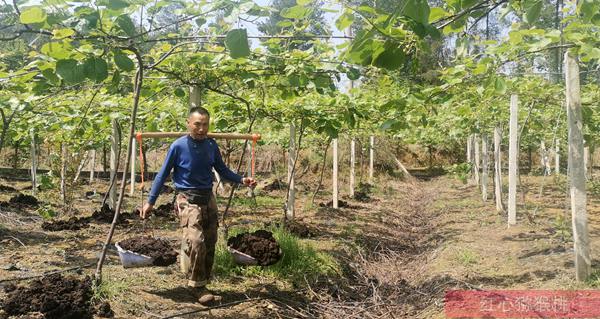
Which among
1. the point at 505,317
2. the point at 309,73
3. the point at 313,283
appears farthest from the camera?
the point at 313,283

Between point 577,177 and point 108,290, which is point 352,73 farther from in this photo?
point 108,290

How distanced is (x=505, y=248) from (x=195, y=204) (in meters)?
4.41

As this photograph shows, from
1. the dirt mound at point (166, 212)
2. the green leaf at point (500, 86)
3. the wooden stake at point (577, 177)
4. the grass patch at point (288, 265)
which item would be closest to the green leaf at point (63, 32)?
the green leaf at point (500, 86)

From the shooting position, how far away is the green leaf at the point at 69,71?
250cm

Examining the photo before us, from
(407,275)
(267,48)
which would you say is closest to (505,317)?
(407,275)

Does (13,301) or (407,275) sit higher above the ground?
(13,301)

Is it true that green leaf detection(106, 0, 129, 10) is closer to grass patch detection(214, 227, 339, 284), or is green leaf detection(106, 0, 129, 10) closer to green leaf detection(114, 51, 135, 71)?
green leaf detection(114, 51, 135, 71)

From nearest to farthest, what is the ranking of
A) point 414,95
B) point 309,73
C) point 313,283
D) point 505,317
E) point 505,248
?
point 414,95 < point 505,317 < point 309,73 < point 313,283 < point 505,248

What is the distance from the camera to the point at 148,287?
4387 millimetres

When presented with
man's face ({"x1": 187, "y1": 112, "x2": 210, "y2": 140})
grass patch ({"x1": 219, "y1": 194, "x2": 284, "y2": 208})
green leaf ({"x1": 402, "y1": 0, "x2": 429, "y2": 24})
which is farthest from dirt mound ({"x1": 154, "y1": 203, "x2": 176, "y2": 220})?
green leaf ({"x1": 402, "y1": 0, "x2": 429, "y2": 24})

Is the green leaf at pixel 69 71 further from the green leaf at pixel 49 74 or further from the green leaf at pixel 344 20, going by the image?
the green leaf at pixel 344 20

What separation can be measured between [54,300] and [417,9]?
3070 millimetres

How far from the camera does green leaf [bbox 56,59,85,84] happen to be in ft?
8.20

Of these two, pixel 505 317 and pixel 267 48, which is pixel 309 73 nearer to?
pixel 267 48
